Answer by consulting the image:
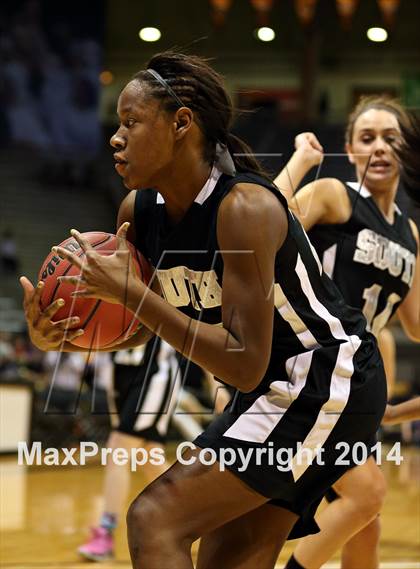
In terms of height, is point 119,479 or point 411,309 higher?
point 411,309

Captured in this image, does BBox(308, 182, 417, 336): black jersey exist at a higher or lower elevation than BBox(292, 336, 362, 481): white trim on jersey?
higher

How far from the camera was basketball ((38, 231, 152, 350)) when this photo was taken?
8.36 ft

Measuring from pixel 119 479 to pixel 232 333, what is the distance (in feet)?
10.4

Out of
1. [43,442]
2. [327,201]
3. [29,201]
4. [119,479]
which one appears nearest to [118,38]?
[29,201]

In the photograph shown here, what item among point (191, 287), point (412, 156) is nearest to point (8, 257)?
point (412, 156)

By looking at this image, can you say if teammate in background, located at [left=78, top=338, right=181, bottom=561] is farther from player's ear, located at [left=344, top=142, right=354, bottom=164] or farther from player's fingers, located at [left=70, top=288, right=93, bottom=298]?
player's fingers, located at [left=70, top=288, right=93, bottom=298]

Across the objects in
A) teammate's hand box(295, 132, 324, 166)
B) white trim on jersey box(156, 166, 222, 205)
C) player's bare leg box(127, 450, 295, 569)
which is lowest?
player's bare leg box(127, 450, 295, 569)

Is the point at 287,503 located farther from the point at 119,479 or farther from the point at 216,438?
the point at 119,479

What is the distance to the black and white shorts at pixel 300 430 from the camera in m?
2.44

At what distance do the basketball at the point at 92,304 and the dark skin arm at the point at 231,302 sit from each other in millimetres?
270

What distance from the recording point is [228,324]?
2291 millimetres

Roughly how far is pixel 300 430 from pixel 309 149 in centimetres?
129

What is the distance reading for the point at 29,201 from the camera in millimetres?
18359

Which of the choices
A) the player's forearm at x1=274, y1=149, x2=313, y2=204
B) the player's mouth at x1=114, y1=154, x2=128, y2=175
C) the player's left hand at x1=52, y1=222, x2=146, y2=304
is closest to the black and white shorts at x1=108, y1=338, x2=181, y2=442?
the player's forearm at x1=274, y1=149, x2=313, y2=204
